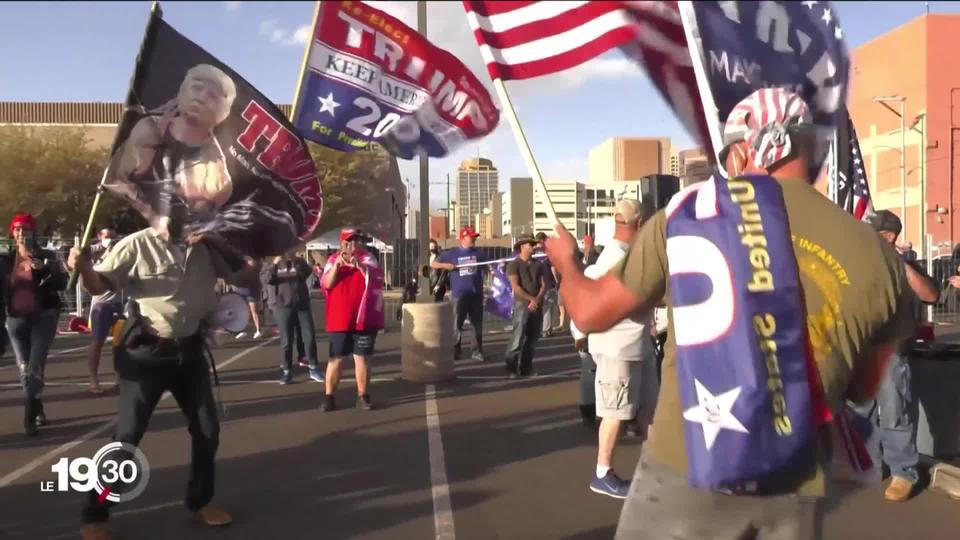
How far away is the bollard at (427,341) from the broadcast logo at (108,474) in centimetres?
413

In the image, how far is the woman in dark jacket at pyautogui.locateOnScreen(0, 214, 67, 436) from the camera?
7.04 metres

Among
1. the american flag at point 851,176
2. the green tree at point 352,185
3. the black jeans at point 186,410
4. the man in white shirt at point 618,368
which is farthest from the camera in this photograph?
the green tree at point 352,185

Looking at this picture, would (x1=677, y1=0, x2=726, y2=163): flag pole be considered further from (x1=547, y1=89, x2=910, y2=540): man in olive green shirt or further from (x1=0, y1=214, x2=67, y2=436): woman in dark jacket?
(x1=0, y1=214, x2=67, y2=436): woman in dark jacket

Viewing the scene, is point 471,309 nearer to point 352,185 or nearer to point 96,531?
point 96,531

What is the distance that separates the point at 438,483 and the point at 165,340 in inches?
83.9

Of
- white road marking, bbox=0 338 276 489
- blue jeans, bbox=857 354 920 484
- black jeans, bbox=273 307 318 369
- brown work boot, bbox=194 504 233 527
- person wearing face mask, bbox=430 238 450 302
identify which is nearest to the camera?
brown work boot, bbox=194 504 233 527

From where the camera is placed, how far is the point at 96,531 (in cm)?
435

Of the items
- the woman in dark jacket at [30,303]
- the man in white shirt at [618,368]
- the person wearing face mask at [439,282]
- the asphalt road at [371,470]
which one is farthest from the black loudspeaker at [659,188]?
the person wearing face mask at [439,282]

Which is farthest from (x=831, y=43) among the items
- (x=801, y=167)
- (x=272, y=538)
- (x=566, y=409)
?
(x=566, y=409)

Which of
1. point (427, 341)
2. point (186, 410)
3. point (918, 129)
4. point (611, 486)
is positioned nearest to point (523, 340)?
point (427, 341)

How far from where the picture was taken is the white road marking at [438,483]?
189 inches

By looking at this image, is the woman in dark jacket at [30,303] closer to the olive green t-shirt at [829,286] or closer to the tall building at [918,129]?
the olive green t-shirt at [829,286]

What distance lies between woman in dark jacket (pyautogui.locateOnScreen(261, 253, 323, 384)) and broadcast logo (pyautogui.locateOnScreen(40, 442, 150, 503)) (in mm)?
3849

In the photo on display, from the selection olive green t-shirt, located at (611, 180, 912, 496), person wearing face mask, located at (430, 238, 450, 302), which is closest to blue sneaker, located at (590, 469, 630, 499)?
olive green t-shirt, located at (611, 180, 912, 496)
